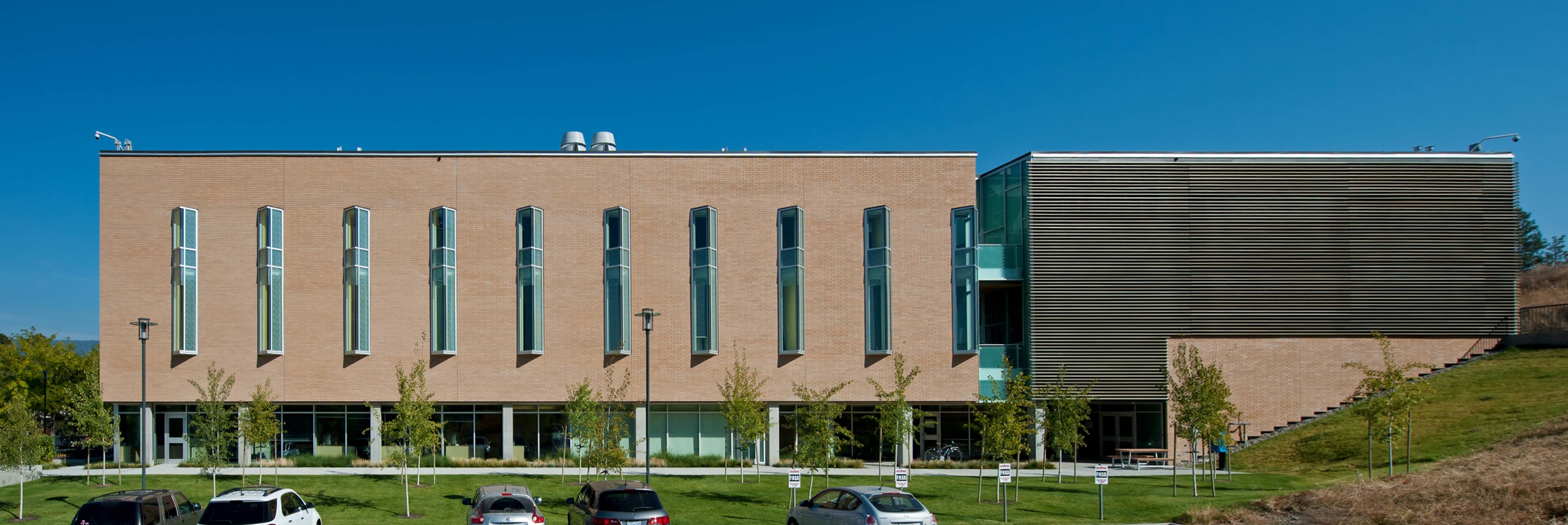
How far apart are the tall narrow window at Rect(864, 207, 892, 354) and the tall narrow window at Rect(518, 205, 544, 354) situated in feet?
39.6

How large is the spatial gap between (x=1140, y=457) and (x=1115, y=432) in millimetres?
2054

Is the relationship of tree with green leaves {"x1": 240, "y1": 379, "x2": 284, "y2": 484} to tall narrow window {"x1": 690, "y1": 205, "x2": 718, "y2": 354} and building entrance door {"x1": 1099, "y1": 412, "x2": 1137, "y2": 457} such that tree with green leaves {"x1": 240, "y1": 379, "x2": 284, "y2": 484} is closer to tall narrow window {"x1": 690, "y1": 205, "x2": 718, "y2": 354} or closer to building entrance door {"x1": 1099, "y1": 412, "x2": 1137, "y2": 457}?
tall narrow window {"x1": 690, "y1": 205, "x2": 718, "y2": 354}

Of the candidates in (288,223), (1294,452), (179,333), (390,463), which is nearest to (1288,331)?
(1294,452)

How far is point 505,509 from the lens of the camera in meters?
18.9

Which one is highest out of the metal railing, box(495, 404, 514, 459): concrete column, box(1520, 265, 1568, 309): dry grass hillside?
box(1520, 265, 1568, 309): dry grass hillside

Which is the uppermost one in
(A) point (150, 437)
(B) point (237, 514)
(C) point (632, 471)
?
(B) point (237, 514)

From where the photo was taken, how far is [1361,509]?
21.7 m

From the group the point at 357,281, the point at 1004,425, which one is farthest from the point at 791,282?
the point at 357,281

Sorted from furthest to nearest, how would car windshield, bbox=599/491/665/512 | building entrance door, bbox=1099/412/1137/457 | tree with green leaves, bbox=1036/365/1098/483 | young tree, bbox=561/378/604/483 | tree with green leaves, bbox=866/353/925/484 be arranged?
building entrance door, bbox=1099/412/1137/457, tree with green leaves, bbox=1036/365/1098/483, young tree, bbox=561/378/604/483, tree with green leaves, bbox=866/353/925/484, car windshield, bbox=599/491/665/512

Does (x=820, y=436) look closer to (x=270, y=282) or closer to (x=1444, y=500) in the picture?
(x=1444, y=500)

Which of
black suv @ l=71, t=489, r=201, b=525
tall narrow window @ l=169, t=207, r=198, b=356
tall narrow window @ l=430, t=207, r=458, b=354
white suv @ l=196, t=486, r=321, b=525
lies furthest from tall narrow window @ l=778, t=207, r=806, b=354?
black suv @ l=71, t=489, r=201, b=525

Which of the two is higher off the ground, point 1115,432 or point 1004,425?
point 1004,425

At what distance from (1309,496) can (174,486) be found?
31.2 meters

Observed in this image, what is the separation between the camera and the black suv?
17.9 m
